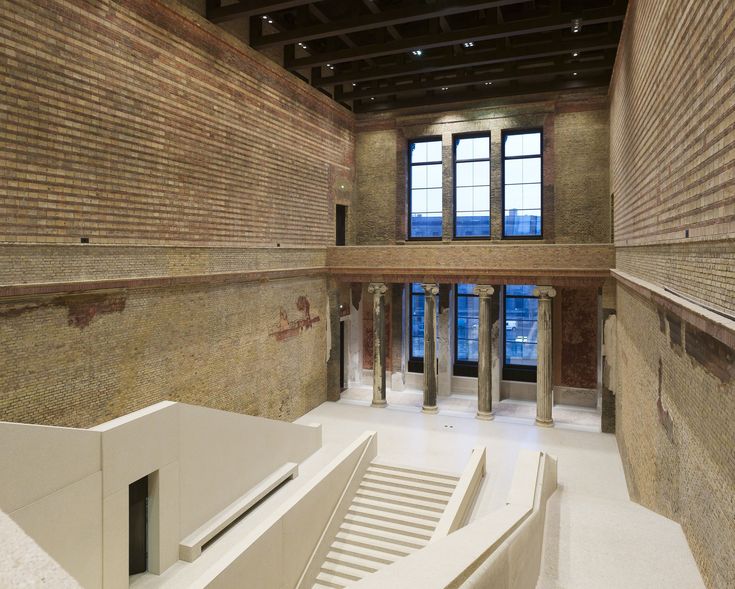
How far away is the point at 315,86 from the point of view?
15.2 metres

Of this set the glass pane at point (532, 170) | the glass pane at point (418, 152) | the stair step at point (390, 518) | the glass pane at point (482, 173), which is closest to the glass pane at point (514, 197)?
the glass pane at point (532, 170)

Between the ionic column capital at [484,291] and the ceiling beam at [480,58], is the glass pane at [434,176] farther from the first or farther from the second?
the ionic column capital at [484,291]

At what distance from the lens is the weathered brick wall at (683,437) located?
4.19 m

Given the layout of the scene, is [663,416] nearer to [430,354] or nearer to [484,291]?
[484,291]

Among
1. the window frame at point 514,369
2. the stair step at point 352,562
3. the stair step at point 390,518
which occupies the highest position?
the window frame at point 514,369

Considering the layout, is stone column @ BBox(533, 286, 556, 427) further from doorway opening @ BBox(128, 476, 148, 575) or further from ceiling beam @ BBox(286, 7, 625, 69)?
doorway opening @ BBox(128, 476, 148, 575)

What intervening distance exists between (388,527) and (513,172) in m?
12.0

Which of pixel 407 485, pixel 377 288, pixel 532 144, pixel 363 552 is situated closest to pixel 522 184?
pixel 532 144

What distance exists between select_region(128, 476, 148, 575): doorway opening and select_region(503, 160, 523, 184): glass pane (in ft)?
45.6

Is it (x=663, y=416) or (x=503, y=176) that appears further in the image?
(x=503, y=176)

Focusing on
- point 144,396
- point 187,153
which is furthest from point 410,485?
point 187,153

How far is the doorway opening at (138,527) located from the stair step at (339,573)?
9.74ft

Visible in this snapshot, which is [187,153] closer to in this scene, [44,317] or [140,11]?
[140,11]

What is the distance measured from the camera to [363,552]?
940cm
